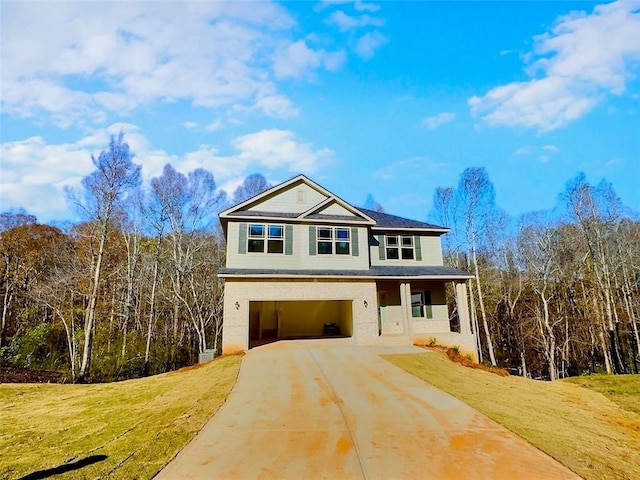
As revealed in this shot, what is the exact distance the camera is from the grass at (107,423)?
205 inches

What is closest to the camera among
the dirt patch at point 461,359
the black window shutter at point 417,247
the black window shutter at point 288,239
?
the dirt patch at point 461,359

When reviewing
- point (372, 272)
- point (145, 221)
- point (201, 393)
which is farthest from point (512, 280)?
point (145, 221)

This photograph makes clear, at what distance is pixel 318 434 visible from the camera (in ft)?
19.4

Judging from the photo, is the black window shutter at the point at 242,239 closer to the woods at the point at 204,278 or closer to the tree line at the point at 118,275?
the woods at the point at 204,278

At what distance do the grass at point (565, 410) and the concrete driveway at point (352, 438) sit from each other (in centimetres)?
50

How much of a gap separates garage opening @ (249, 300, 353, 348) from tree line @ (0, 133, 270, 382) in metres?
5.09

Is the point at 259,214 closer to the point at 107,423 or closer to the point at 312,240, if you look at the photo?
the point at 312,240

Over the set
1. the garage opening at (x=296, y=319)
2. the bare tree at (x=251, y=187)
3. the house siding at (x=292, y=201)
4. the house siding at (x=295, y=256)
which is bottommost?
the garage opening at (x=296, y=319)

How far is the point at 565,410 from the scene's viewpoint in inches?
324

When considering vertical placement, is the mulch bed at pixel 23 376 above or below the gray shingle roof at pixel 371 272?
below

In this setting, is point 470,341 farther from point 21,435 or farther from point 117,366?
point 117,366

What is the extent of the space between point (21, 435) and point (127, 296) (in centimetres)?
2057

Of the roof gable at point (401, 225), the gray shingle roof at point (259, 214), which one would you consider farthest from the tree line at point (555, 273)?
the gray shingle roof at point (259, 214)

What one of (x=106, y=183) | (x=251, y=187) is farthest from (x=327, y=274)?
(x=251, y=187)
